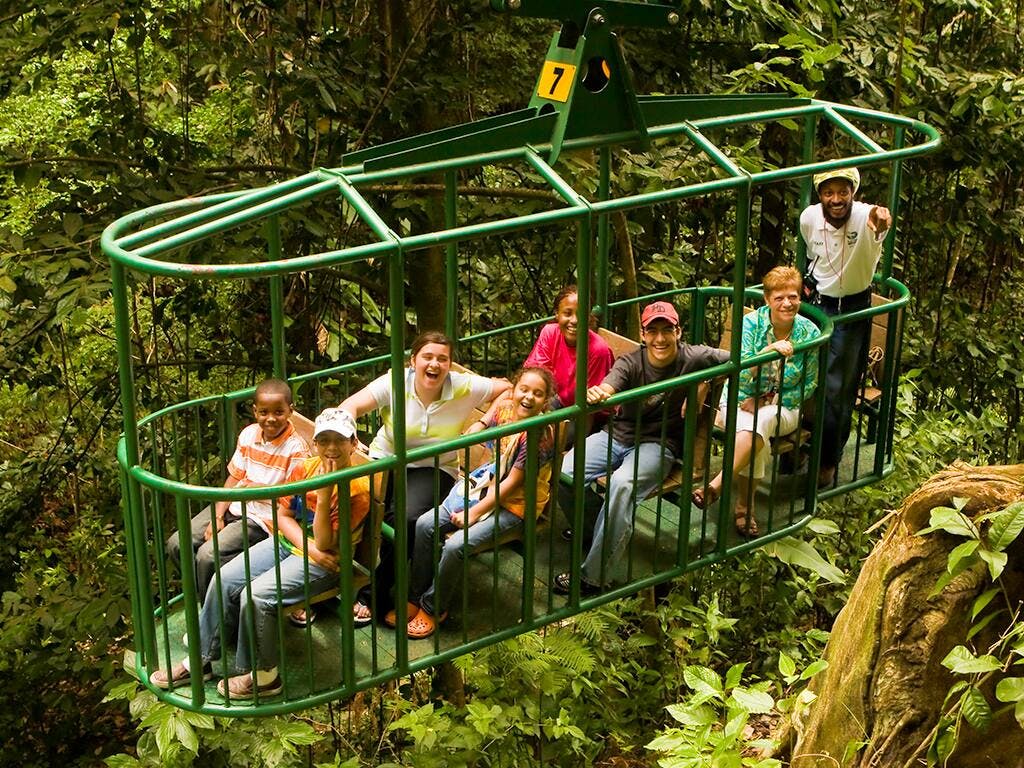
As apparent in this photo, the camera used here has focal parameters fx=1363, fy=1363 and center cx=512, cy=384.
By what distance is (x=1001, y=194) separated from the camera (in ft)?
34.0

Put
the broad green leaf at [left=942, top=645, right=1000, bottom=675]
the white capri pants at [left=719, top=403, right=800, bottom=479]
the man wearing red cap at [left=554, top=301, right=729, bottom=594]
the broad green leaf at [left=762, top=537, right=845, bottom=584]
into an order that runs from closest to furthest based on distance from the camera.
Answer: the broad green leaf at [left=942, top=645, right=1000, bottom=675] < the man wearing red cap at [left=554, top=301, right=729, bottom=594] < the white capri pants at [left=719, top=403, right=800, bottom=479] < the broad green leaf at [left=762, top=537, right=845, bottom=584]

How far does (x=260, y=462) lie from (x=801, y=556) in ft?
7.73

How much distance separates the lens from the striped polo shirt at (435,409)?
4547 millimetres

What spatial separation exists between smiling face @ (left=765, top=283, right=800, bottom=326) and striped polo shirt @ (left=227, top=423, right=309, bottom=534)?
6.06 feet

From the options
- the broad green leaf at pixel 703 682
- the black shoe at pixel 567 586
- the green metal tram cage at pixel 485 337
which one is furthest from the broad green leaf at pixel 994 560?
the black shoe at pixel 567 586

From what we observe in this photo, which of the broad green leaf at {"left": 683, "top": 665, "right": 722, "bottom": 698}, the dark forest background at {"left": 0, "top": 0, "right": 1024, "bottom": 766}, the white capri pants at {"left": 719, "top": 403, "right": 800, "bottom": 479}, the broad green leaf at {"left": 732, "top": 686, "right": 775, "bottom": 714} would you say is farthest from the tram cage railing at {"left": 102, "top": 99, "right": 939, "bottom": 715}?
the broad green leaf at {"left": 732, "top": 686, "right": 775, "bottom": 714}

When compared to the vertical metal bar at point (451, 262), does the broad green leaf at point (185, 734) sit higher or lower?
lower

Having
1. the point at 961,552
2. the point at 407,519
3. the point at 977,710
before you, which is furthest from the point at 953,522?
the point at 407,519

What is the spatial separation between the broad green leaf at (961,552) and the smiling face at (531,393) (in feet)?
4.42

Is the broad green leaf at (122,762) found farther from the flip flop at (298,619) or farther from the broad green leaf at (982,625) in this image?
the broad green leaf at (982,625)

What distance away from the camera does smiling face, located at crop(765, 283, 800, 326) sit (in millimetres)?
5055

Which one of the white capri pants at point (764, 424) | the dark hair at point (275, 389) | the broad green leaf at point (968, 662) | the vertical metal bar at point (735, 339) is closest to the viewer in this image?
the broad green leaf at point (968, 662)

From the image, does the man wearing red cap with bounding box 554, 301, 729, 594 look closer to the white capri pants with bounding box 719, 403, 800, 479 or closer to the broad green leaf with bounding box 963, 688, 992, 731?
the white capri pants with bounding box 719, 403, 800, 479

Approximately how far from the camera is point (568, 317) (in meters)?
4.96
